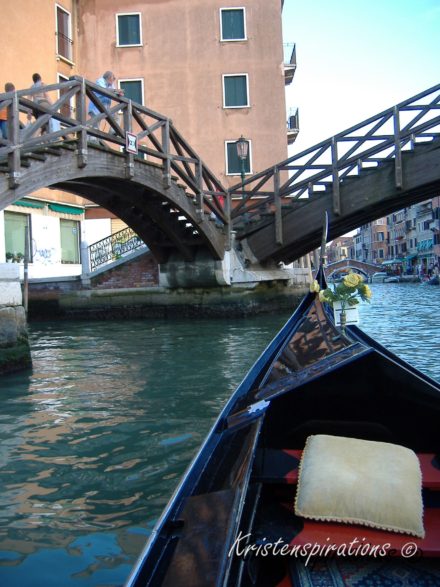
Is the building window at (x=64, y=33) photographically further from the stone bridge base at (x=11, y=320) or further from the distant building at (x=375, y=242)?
the distant building at (x=375, y=242)

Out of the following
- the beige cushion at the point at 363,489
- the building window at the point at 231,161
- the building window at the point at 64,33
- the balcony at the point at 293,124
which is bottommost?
the beige cushion at the point at 363,489

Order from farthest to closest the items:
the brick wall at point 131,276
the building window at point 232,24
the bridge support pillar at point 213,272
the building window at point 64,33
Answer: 1. the building window at point 232,24
2. the building window at point 64,33
3. the brick wall at point 131,276
4. the bridge support pillar at point 213,272

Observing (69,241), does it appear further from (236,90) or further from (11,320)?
(11,320)

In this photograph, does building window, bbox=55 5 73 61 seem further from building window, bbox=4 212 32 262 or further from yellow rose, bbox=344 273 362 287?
yellow rose, bbox=344 273 362 287

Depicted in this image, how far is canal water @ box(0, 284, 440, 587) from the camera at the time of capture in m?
1.79

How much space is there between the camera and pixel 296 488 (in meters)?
1.59

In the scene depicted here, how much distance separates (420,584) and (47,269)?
12409mm

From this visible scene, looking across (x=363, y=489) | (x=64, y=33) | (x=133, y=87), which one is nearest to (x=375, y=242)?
(x=133, y=87)

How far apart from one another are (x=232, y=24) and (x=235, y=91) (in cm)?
148

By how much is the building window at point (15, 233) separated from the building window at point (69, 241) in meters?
1.31

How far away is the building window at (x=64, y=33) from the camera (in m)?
13.6

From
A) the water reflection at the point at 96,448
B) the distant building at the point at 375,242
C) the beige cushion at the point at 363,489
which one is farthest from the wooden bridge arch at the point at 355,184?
the distant building at the point at 375,242

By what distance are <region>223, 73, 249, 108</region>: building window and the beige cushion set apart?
43.1ft

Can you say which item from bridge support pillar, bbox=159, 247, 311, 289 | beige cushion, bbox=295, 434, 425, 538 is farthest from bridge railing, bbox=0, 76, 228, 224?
beige cushion, bbox=295, 434, 425, 538
